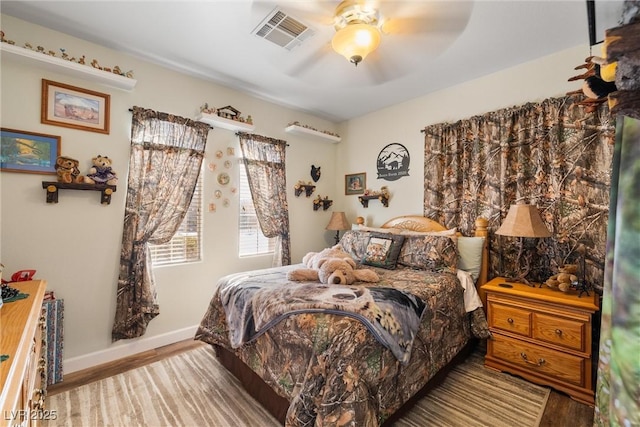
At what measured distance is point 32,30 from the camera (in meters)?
2.07

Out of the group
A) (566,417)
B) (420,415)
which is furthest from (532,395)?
(420,415)

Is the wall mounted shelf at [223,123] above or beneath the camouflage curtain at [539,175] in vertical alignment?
above

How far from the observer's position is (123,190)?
2.46 metres

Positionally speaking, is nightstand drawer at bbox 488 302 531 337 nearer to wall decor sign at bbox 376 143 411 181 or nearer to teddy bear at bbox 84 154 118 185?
wall decor sign at bbox 376 143 411 181

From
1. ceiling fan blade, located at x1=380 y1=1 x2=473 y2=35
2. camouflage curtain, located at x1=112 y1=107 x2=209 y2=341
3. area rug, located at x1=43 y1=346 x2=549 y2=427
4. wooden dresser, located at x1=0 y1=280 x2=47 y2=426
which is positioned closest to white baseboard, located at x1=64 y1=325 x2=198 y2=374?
camouflage curtain, located at x1=112 y1=107 x2=209 y2=341

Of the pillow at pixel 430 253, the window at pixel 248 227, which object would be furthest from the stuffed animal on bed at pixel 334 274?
the window at pixel 248 227

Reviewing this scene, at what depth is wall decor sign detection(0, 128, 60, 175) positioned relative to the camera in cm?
197

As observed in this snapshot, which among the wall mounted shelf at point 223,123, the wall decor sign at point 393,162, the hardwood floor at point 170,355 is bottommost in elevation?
the hardwood floor at point 170,355

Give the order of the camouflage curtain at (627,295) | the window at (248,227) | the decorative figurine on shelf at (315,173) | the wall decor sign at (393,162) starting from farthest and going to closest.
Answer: the decorative figurine on shelf at (315,173), the wall decor sign at (393,162), the window at (248,227), the camouflage curtain at (627,295)

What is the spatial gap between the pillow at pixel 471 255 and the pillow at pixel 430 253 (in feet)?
0.43

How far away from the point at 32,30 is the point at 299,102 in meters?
2.44

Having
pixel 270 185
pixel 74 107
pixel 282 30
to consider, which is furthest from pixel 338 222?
pixel 74 107

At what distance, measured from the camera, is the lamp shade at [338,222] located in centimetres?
386

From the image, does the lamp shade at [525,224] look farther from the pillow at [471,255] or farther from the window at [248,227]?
the window at [248,227]
